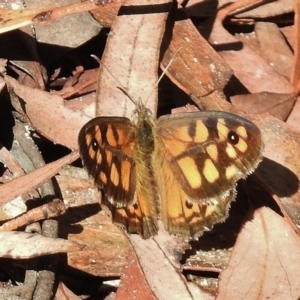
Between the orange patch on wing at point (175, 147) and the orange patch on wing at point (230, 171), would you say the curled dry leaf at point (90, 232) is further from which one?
the orange patch on wing at point (230, 171)

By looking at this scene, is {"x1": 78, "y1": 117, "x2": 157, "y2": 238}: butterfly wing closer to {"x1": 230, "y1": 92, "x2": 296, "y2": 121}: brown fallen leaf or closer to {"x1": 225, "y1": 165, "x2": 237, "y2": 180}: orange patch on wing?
{"x1": 225, "y1": 165, "x2": 237, "y2": 180}: orange patch on wing

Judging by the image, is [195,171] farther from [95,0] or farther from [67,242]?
[95,0]

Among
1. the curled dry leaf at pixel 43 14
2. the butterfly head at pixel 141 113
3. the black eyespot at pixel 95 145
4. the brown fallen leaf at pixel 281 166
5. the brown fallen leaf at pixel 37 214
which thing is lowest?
the brown fallen leaf at pixel 281 166

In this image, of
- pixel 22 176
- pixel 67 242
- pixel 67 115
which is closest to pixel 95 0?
pixel 67 115

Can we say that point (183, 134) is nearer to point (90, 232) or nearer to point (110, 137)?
point (110, 137)

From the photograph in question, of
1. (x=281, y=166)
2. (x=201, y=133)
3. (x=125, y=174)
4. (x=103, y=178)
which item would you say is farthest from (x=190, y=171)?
(x=281, y=166)

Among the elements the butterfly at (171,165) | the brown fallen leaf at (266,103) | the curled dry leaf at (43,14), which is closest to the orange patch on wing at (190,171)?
the butterfly at (171,165)

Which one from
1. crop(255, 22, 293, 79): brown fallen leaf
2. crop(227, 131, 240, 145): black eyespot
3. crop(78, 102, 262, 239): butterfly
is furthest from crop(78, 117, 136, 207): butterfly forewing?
crop(255, 22, 293, 79): brown fallen leaf

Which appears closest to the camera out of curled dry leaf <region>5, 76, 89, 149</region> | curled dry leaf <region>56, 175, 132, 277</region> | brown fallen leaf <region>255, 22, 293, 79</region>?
curled dry leaf <region>56, 175, 132, 277</region>
